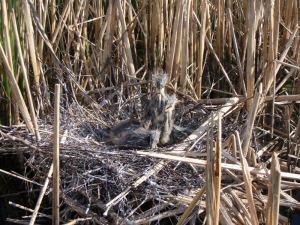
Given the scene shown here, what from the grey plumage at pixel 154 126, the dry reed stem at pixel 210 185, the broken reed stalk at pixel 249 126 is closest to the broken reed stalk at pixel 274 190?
the dry reed stem at pixel 210 185

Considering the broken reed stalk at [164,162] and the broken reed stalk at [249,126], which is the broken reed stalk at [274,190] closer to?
the broken reed stalk at [164,162]

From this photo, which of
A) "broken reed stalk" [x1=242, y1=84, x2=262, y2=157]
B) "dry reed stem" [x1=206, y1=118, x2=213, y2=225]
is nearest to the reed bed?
"broken reed stalk" [x1=242, y1=84, x2=262, y2=157]

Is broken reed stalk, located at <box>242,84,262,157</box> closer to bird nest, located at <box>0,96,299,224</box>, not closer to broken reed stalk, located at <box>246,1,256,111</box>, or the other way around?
bird nest, located at <box>0,96,299,224</box>

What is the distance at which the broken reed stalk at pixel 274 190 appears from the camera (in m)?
1.45

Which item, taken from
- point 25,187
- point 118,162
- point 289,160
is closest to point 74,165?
point 118,162

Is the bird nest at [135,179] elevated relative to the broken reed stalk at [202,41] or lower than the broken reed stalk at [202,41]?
lower

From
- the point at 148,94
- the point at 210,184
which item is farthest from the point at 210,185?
the point at 148,94

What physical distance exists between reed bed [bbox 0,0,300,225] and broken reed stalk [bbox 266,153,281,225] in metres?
0.36

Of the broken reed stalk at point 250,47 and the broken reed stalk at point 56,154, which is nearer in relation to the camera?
the broken reed stalk at point 56,154

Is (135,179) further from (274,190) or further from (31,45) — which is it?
(274,190)

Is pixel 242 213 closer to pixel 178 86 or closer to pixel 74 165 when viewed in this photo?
pixel 74 165

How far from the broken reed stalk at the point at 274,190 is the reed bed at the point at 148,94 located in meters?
0.36

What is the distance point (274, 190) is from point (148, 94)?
48.0 inches

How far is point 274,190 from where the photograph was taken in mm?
1495
